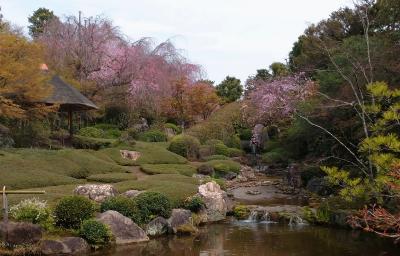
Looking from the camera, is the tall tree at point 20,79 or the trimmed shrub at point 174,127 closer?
the tall tree at point 20,79

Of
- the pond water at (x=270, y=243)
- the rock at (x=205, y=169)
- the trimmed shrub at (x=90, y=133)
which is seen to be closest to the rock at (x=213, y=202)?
the pond water at (x=270, y=243)

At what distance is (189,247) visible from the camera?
12414 millimetres

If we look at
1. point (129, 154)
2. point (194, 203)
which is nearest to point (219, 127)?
point (129, 154)

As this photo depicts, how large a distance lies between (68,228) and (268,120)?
76.0ft

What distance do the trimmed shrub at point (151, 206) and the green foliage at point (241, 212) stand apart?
131 inches

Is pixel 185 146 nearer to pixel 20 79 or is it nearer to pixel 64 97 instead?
pixel 64 97

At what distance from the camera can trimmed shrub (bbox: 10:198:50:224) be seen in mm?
11891

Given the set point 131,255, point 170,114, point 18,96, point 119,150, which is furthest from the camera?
point 170,114

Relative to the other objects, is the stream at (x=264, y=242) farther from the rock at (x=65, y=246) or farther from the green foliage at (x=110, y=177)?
the green foliage at (x=110, y=177)

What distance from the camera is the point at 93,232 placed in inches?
472

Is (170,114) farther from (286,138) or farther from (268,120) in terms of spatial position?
(286,138)

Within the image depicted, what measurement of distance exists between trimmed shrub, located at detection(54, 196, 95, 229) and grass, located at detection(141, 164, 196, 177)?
9779 mm

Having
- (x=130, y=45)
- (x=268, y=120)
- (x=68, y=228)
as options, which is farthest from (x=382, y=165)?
(x=130, y=45)

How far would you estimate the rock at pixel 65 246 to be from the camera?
36.6 ft
